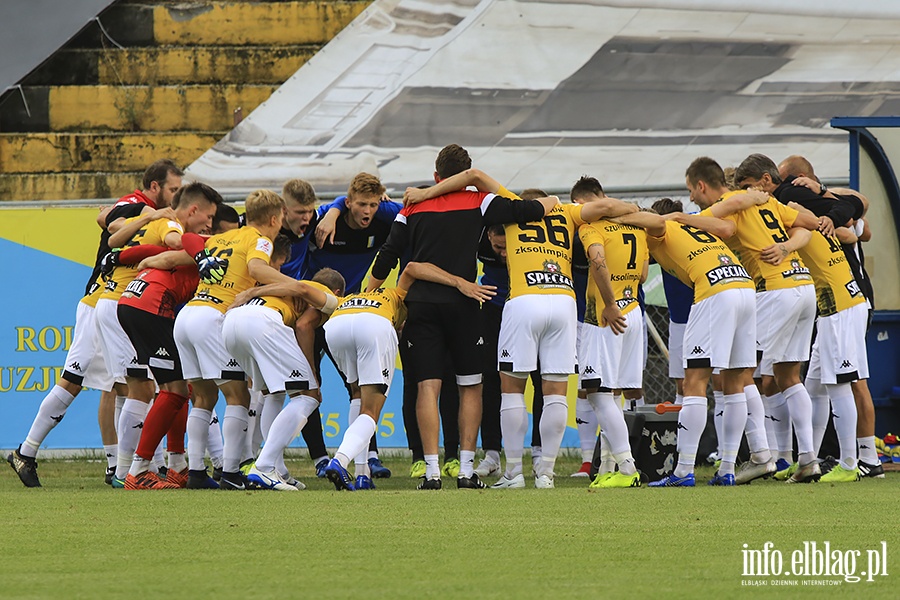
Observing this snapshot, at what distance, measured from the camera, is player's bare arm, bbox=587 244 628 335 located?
7.56m

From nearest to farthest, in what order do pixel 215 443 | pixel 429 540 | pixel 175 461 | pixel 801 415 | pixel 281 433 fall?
pixel 429 540
pixel 281 433
pixel 801 415
pixel 175 461
pixel 215 443

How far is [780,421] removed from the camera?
28.2ft

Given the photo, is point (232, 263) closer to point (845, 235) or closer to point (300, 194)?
point (300, 194)

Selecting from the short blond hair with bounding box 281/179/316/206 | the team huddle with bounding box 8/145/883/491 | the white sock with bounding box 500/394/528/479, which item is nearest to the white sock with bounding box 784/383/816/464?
the team huddle with bounding box 8/145/883/491

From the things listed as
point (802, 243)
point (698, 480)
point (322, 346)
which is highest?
point (802, 243)

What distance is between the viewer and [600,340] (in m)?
7.84

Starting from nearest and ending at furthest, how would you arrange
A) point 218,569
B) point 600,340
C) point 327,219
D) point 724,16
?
point 218,569, point 600,340, point 327,219, point 724,16

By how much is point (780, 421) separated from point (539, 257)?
7.83 ft

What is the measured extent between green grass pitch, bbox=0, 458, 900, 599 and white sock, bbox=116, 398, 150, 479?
685 millimetres

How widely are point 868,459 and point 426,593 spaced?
5.42m

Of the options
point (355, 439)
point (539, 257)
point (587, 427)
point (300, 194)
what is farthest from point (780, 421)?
point (300, 194)

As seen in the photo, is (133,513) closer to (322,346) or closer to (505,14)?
(322,346)

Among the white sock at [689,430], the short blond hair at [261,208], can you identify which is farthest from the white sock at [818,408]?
the short blond hair at [261,208]

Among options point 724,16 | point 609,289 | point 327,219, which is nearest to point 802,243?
point 609,289
